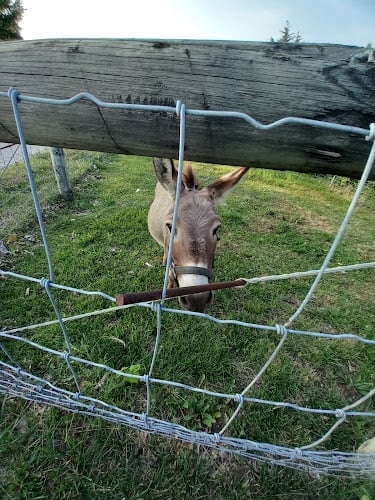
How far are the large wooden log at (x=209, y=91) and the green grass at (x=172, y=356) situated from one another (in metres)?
1.99

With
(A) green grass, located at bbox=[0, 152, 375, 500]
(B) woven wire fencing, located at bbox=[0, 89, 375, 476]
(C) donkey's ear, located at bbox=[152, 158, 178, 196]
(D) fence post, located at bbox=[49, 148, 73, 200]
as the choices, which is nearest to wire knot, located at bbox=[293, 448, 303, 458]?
(B) woven wire fencing, located at bbox=[0, 89, 375, 476]

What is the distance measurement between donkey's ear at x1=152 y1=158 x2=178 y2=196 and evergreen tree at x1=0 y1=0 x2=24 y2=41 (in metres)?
25.0

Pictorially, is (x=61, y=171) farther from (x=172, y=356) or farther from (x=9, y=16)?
(x=9, y=16)

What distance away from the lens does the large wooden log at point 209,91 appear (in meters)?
1.02

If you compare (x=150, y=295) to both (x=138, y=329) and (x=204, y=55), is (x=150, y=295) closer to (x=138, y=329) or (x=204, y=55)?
(x=204, y=55)

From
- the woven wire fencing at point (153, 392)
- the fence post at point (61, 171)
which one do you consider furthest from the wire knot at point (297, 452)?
the fence post at point (61, 171)

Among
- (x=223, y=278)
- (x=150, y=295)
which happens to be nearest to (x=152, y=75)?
(x=150, y=295)

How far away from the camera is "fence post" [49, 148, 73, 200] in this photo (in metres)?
Answer: 5.50

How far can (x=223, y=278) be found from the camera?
4.13 metres

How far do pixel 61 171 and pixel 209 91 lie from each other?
17.1ft

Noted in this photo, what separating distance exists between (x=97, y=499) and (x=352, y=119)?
237 cm

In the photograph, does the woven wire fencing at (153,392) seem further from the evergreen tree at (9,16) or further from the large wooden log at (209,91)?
the evergreen tree at (9,16)

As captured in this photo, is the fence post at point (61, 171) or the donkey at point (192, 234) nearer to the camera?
the donkey at point (192, 234)

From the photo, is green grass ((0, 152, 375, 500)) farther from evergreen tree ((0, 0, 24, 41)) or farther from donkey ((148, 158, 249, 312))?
evergreen tree ((0, 0, 24, 41))
